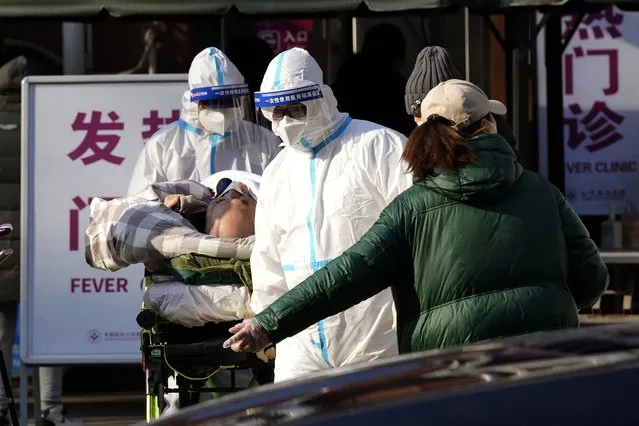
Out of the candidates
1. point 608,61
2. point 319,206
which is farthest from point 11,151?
point 608,61

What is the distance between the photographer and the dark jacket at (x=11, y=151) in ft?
28.0

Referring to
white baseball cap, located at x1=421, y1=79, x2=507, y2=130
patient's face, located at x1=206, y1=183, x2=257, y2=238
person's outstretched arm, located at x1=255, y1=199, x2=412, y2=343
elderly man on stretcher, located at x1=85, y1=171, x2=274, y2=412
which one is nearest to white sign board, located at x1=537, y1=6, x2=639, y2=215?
elderly man on stretcher, located at x1=85, y1=171, x2=274, y2=412

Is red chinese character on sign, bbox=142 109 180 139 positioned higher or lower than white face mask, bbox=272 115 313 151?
higher

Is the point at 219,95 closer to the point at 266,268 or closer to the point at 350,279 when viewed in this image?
the point at 266,268

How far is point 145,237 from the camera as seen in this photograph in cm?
585

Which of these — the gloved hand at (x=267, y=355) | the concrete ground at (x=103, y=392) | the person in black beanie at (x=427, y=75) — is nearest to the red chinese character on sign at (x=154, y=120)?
the concrete ground at (x=103, y=392)

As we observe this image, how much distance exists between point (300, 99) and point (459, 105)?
1038mm

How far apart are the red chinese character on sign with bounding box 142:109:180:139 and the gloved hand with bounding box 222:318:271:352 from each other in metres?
4.13

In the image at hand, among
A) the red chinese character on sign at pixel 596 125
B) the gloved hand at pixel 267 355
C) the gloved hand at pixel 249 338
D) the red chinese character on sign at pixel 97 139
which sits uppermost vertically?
the red chinese character on sign at pixel 596 125

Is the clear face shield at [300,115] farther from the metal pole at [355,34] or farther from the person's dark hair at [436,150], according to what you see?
the metal pole at [355,34]

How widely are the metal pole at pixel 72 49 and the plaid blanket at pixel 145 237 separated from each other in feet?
13.3

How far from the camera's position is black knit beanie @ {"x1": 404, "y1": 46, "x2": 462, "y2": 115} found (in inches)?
230

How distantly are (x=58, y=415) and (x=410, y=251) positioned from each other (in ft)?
15.2

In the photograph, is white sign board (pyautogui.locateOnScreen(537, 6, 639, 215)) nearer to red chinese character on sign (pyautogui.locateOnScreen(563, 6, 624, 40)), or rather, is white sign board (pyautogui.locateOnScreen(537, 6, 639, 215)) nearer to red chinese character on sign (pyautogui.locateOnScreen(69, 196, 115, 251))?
red chinese character on sign (pyautogui.locateOnScreen(563, 6, 624, 40))
